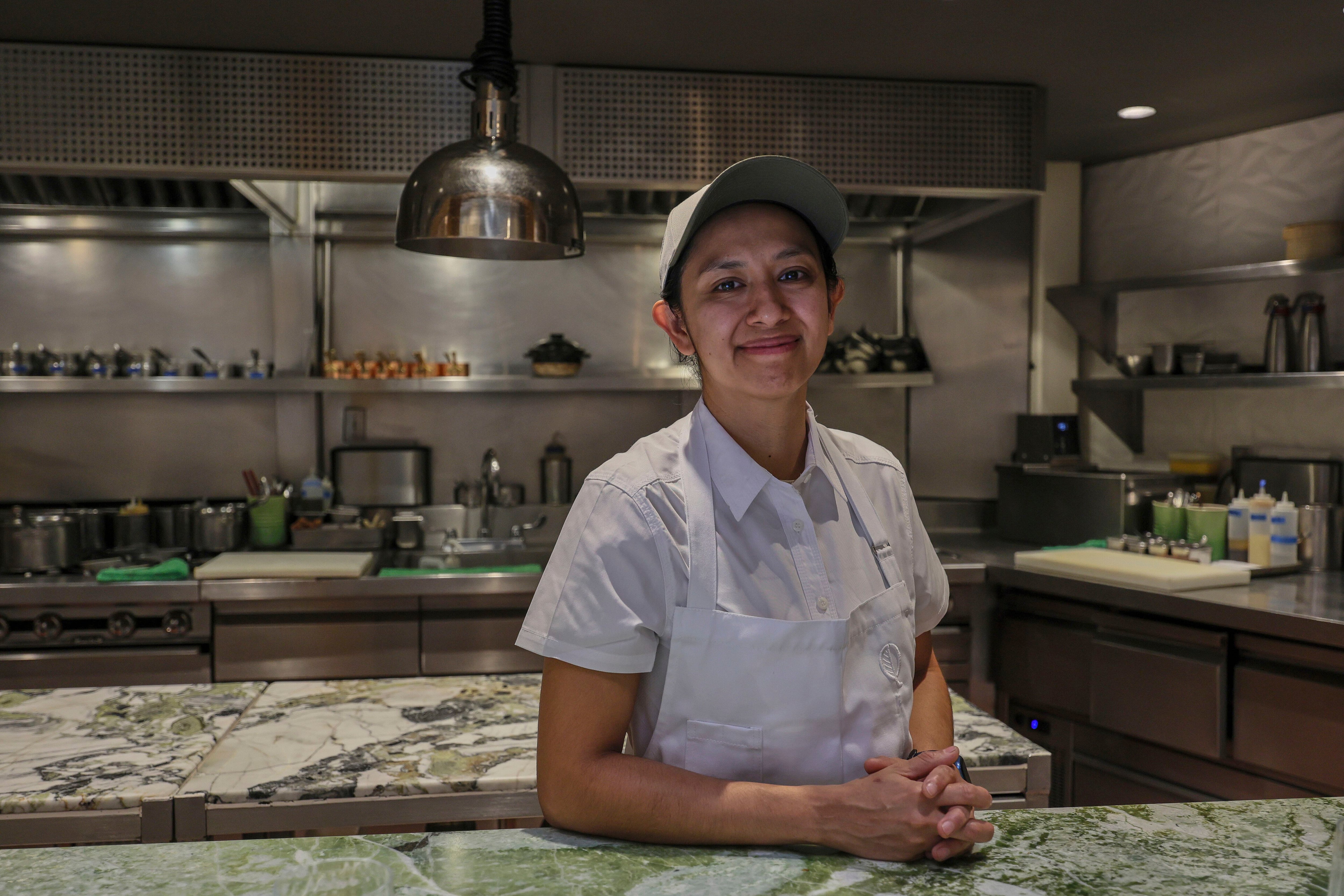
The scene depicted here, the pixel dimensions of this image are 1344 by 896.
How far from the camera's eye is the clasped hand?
1.02m

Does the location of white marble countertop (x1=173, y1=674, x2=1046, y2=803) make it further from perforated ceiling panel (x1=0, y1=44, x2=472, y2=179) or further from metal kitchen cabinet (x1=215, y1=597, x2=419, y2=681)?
perforated ceiling panel (x1=0, y1=44, x2=472, y2=179)

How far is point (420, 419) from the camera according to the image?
14.3 ft

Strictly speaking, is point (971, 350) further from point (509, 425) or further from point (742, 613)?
point (742, 613)

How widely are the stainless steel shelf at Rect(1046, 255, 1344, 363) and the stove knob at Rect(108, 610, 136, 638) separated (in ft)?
12.6

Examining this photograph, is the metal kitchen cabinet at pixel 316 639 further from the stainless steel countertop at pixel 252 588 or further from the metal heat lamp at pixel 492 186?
the metal heat lamp at pixel 492 186

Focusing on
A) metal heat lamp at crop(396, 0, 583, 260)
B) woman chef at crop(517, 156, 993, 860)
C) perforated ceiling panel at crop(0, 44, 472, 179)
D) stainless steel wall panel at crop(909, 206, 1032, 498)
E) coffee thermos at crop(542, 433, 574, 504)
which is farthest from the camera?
stainless steel wall panel at crop(909, 206, 1032, 498)

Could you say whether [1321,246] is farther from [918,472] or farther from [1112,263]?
[918,472]

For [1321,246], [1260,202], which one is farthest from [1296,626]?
[1260,202]

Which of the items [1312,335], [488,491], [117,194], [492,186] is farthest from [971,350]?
[117,194]

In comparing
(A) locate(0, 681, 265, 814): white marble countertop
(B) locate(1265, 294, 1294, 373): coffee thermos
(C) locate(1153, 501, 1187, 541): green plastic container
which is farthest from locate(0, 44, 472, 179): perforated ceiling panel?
(B) locate(1265, 294, 1294, 373): coffee thermos

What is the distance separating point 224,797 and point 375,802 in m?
0.22

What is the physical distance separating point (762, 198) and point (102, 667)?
3.04 metres

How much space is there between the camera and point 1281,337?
11.6 feet

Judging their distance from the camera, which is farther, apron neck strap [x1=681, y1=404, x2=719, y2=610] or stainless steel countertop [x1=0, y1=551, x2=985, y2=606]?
stainless steel countertop [x1=0, y1=551, x2=985, y2=606]
